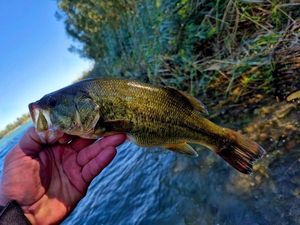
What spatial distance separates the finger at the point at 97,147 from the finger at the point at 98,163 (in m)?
0.03

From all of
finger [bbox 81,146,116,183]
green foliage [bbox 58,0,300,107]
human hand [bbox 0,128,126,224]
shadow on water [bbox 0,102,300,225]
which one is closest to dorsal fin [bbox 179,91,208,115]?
human hand [bbox 0,128,126,224]

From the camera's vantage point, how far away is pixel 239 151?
345 centimetres

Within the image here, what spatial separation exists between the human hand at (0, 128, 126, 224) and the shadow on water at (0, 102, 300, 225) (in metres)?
2.12

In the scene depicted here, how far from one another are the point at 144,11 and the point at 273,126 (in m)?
6.39

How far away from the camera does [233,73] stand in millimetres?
7215

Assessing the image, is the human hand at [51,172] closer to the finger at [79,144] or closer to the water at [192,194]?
the finger at [79,144]

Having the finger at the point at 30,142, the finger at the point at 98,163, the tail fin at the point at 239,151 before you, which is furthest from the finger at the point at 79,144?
the tail fin at the point at 239,151

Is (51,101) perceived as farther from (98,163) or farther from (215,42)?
(215,42)

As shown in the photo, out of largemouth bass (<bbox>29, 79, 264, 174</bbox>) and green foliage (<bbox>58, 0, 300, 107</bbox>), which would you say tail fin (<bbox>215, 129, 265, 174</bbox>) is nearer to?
largemouth bass (<bbox>29, 79, 264, 174</bbox>)

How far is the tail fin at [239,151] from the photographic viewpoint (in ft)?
11.1

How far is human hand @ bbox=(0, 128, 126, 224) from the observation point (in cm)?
320

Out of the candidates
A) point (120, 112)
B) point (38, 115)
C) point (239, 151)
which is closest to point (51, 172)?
point (38, 115)

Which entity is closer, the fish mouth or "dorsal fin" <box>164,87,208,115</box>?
the fish mouth

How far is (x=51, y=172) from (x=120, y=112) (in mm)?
1012
